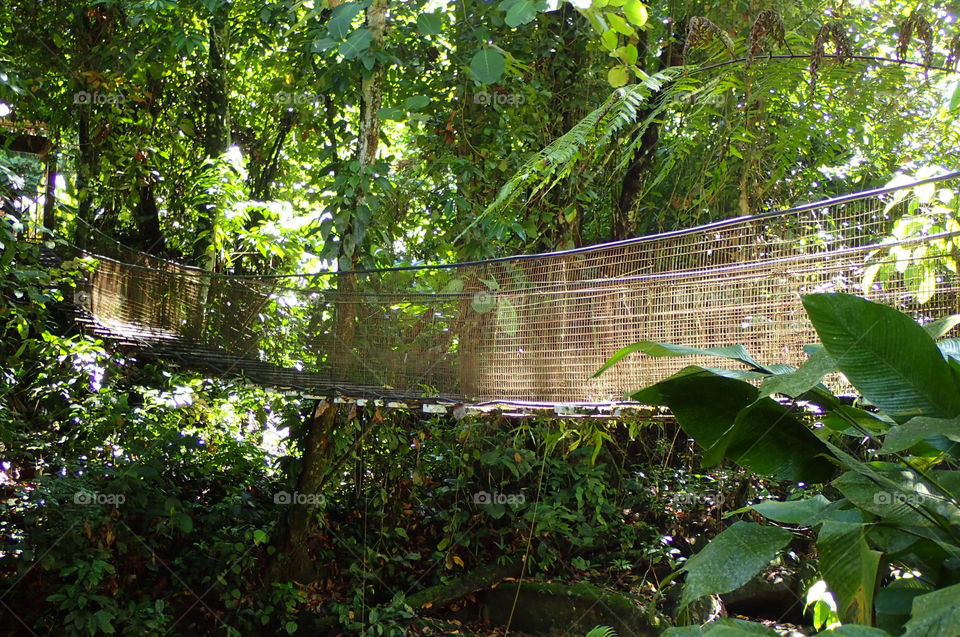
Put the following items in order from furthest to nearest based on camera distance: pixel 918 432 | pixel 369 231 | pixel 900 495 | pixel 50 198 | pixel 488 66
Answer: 1. pixel 50 198
2. pixel 369 231
3. pixel 488 66
4. pixel 900 495
5. pixel 918 432

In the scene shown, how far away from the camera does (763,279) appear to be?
1.96m

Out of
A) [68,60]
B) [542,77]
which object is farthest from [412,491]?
[68,60]

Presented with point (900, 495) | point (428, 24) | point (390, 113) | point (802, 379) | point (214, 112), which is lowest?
point (900, 495)

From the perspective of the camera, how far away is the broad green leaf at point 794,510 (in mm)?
1076


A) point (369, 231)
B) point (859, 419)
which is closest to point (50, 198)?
point (369, 231)

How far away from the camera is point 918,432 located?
82 centimetres

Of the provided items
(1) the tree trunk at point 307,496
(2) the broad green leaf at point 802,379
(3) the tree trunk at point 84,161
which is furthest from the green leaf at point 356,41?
(3) the tree trunk at point 84,161

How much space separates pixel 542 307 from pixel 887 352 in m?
1.48

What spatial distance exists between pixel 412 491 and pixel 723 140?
2265 mm

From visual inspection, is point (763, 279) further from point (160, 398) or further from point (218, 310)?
point (160, 398)

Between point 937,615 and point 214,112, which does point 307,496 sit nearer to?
point 214,112

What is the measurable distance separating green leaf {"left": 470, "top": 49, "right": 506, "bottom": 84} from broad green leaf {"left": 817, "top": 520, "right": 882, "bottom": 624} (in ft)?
4.21

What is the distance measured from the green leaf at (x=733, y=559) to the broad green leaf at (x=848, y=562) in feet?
0.14

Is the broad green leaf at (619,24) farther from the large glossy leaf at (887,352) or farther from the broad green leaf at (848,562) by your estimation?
the broad green leaf at (848,562)
